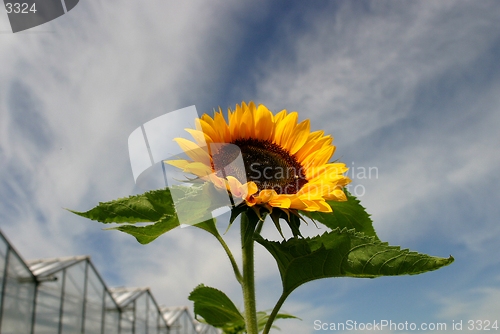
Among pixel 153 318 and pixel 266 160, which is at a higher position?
pixel 153 318

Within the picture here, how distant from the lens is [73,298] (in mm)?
7918

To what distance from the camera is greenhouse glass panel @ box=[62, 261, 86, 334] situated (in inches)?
301

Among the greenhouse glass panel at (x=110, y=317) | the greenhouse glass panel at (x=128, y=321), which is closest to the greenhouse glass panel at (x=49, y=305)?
the greenhouse glass panel at (x=110, y=317)

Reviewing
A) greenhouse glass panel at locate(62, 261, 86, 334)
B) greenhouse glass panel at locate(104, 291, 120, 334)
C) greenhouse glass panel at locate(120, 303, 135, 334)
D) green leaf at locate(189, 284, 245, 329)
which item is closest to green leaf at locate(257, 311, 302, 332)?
green leaf at locate(189, 284, 245, 329)

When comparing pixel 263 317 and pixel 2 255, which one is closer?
pixel 263 317

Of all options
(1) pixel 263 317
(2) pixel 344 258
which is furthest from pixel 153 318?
(2) pixel 344 258

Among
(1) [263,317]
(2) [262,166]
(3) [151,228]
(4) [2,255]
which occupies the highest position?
(4) [2,255]

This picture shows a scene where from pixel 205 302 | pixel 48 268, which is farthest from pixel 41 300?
pixel 205 302

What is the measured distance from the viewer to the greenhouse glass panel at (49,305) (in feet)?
23.1

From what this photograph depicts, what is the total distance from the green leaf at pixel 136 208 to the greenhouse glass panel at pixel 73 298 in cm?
791

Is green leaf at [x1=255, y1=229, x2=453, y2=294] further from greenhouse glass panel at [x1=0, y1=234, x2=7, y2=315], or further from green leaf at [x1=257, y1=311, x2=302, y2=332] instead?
greenhouse glass panel at [x1=0, y1=234, x2=7, y2=315]

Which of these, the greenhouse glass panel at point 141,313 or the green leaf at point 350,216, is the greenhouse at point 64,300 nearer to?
the greenhouse glass panel at point 141,313

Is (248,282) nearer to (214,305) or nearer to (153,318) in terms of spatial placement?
(214,305)

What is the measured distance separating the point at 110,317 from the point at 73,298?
1401 millimetres
